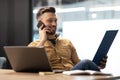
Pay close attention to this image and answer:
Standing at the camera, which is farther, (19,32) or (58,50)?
(19,32)

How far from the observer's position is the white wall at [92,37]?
3.54 metres

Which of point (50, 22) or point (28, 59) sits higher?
point (50, 22)

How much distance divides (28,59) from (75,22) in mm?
2194

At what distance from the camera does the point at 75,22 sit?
12.8 ft

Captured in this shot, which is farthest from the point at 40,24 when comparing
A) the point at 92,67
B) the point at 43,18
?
the point at 92,67

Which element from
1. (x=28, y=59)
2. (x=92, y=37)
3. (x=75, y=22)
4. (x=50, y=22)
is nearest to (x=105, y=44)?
(x=28, y=59)

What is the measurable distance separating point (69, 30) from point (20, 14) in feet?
2.66

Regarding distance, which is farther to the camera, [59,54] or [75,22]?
[75,22]

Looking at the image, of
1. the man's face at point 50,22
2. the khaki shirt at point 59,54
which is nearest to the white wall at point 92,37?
the khaki shirt at point 59,54

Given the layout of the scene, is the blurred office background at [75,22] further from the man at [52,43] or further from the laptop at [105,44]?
the laptop at [105,44]

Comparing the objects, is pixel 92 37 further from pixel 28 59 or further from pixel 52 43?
pixel 28 59

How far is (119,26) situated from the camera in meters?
3.53

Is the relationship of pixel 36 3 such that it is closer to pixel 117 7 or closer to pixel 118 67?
pixel 117 7

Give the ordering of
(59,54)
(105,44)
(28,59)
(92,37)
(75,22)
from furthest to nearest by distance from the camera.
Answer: (75,22)
(92,37)
(59,54)
(105,44)
(28,59)
